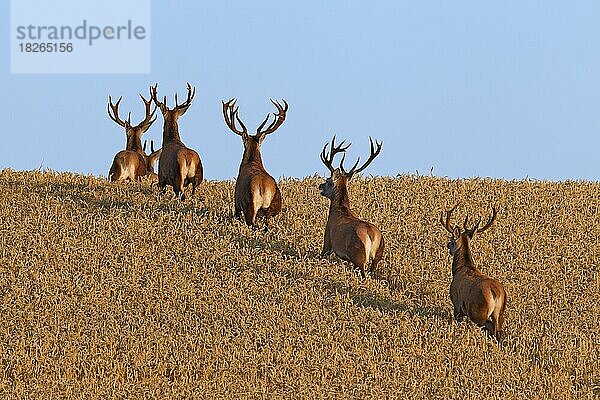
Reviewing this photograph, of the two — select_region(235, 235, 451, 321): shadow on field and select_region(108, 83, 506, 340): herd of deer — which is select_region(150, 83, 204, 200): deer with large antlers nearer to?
select_region(108, 83, 506, 340): herd of deer

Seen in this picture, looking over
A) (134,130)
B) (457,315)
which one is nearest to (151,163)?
(134,130)

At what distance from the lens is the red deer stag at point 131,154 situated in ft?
87.7

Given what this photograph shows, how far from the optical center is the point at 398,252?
21.5 m

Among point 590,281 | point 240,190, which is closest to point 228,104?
point 240,190

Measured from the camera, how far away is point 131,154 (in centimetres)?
2720

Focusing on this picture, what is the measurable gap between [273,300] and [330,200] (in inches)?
171

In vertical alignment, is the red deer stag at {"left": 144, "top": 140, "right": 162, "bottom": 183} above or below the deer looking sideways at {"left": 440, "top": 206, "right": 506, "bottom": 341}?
above

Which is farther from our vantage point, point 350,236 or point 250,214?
point 250,214

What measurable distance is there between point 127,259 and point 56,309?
2527 millimetres

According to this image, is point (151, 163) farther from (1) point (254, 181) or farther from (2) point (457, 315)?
(2) point (457, 315)

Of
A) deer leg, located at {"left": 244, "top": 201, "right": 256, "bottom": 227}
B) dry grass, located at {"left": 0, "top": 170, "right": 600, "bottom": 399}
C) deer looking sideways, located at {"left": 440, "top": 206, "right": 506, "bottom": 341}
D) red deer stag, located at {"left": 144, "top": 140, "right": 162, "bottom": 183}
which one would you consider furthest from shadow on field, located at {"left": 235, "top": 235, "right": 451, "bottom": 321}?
red deer stag, located at {"left": 144, "top": 140, "right": 162, "bottom": 183}

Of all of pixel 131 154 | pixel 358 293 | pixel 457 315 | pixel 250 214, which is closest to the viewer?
pixel 457 315

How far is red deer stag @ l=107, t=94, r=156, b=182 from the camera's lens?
26734 mm

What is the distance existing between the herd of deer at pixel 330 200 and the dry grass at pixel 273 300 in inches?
13.6
